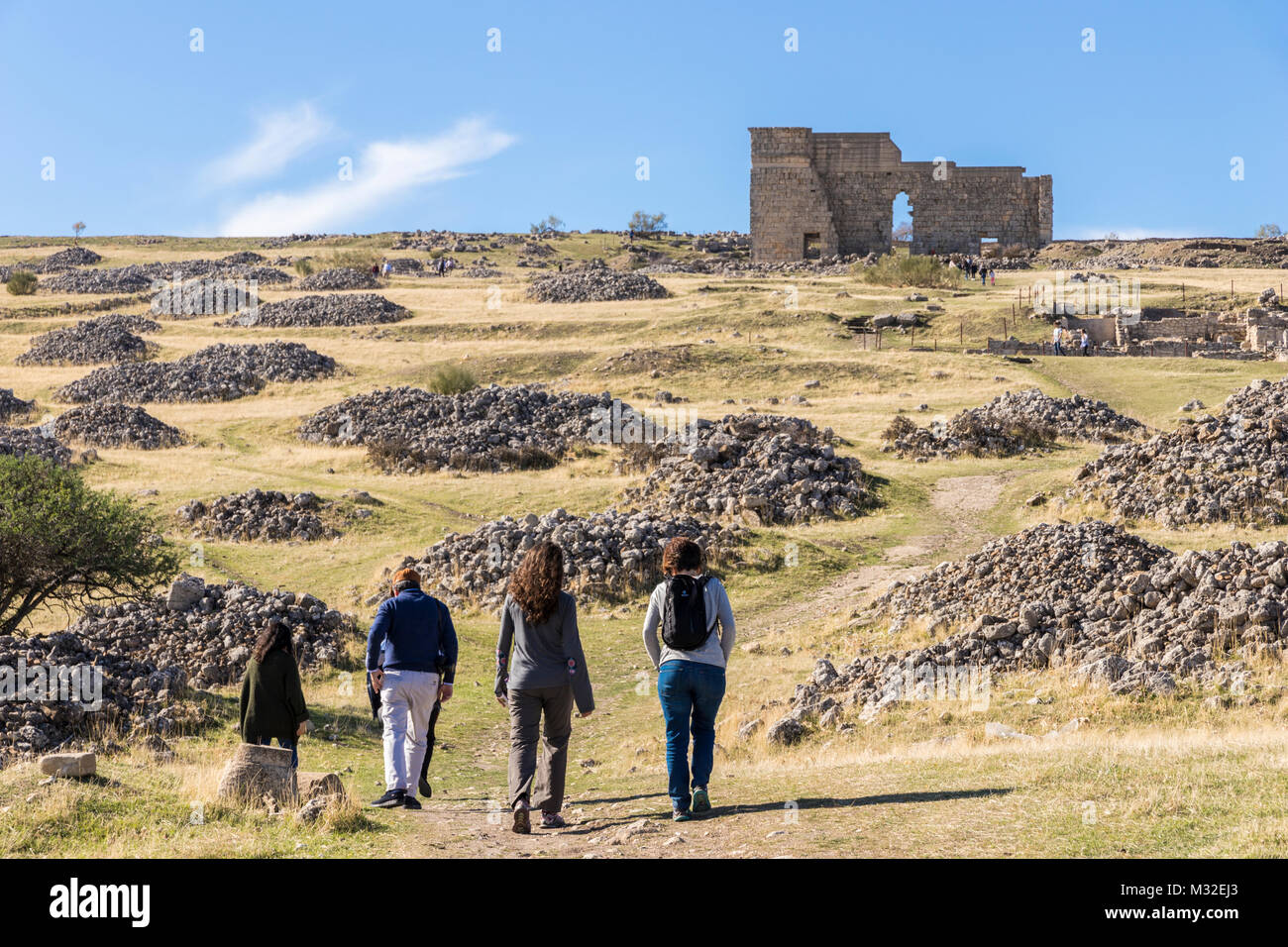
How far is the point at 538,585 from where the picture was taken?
27.8 ft

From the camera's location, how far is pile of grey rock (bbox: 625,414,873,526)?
2506 cm

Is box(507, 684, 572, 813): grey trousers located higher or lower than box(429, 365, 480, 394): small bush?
lower

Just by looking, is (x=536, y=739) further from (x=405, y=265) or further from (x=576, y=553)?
(x=405, y=265)

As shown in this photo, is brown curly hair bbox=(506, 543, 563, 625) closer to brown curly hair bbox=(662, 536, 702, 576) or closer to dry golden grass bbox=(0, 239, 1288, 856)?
brown curly hair bbox=(662, 536, 702, 576)

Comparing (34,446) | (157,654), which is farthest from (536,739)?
(34,446)

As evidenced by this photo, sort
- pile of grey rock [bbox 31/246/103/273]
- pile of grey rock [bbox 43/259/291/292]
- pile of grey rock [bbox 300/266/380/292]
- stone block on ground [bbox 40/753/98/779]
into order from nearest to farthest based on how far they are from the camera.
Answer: stone block on ground [bbox 40/753/98/779] < pile of grey rock [bbox 300/266/380/292] < pile of grey rock [bbox 43/259/291/292] < pile of grey rock [bbox 31/246/103/273]

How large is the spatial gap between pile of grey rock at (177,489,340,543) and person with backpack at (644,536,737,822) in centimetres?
1750

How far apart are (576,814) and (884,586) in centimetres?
1127

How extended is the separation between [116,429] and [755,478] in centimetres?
1935

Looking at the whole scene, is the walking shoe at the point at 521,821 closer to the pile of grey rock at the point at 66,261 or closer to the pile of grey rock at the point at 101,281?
the pile of grey rock at the point at 101,281

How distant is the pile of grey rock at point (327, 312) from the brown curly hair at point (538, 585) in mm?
46073

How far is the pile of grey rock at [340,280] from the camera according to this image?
2543 inches

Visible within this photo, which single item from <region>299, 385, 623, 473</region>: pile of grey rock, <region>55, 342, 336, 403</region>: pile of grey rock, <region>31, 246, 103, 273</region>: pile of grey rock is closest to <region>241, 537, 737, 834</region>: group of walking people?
<region>299, 385, 623, 473</region>: pile of grey rock

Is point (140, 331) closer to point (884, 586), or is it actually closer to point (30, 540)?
point (30, 540)
